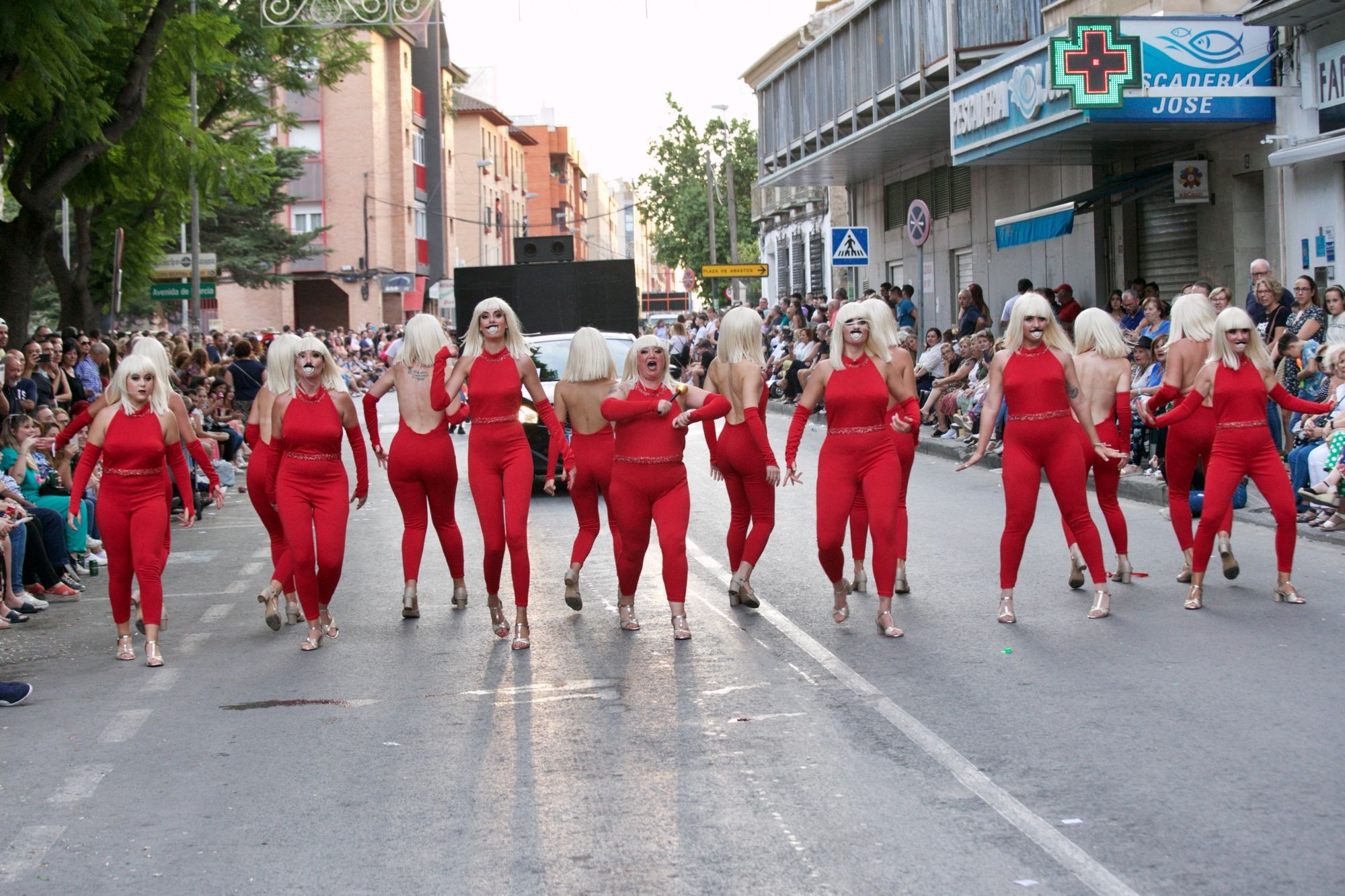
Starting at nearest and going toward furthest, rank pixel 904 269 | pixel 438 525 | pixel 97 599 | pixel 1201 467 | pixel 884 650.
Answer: pixel 884 650
pixel 438 525
pixel 97 599
pixel 1201 467
pixel 904 269

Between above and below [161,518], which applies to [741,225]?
above

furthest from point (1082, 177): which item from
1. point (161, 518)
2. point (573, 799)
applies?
point (573, 799)

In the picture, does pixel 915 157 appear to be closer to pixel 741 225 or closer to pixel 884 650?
pixel 884 650

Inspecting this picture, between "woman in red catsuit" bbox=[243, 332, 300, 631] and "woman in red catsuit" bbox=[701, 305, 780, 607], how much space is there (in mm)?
2385

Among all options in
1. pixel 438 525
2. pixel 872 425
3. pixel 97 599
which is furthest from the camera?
pixel 97 599

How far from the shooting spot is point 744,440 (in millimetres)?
9320

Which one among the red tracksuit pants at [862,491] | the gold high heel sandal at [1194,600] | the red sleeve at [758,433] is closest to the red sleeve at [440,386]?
the red sleeve at [758,433]

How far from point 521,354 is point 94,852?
4453 mm

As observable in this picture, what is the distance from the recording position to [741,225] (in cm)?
7350

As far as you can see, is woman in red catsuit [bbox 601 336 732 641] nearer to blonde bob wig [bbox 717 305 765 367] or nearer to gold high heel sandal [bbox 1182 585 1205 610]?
blonde bob wig [bbox 717 305 765 367]

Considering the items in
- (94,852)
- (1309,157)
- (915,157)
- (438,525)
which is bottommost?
(94,852)

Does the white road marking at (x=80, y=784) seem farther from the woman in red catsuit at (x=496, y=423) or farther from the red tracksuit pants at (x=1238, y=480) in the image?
the red tracksuit pants at (x=1238, y=480)

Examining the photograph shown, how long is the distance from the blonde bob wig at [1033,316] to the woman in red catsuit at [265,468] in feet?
13.2

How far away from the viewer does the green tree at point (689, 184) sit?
65.2m
